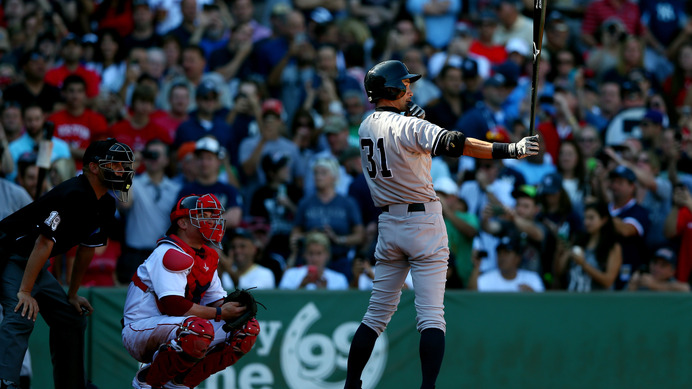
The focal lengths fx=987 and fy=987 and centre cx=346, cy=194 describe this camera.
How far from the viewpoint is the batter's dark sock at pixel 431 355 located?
6934mm

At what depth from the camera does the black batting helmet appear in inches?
287

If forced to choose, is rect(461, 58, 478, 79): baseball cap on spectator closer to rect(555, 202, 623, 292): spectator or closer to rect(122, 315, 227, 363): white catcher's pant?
rect(555, 202, 623, 292): spectator

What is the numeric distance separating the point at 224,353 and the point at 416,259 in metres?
1.59

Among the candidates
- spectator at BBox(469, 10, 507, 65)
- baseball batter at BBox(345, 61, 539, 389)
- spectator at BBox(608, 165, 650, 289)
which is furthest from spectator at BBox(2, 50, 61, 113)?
spectator at BBox(608, 165, 650, 289)

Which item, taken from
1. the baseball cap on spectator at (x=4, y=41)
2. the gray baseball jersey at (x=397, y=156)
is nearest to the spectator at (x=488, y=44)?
the baseball cap on spectator at (x=4, y=41)

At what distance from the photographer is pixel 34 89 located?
43.6 ft

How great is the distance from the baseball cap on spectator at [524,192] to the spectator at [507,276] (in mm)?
636

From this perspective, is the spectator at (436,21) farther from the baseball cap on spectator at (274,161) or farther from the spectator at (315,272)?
the spectator at (315,272)

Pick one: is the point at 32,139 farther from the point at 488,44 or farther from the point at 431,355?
the point at 488,44

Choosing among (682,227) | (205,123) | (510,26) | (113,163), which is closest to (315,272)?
(205,123)

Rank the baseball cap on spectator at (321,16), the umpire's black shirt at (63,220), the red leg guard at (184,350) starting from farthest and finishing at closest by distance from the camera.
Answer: the baseball cap on spectator at (321,16)
the umpire's black shirt at (63,220)
the red leg guard at (184,350)

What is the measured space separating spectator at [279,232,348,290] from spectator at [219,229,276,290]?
240mm

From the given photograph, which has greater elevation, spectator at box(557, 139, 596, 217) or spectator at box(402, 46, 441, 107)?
spectator at box(402, 46, 441, 107)

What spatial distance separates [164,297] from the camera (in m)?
7.06
